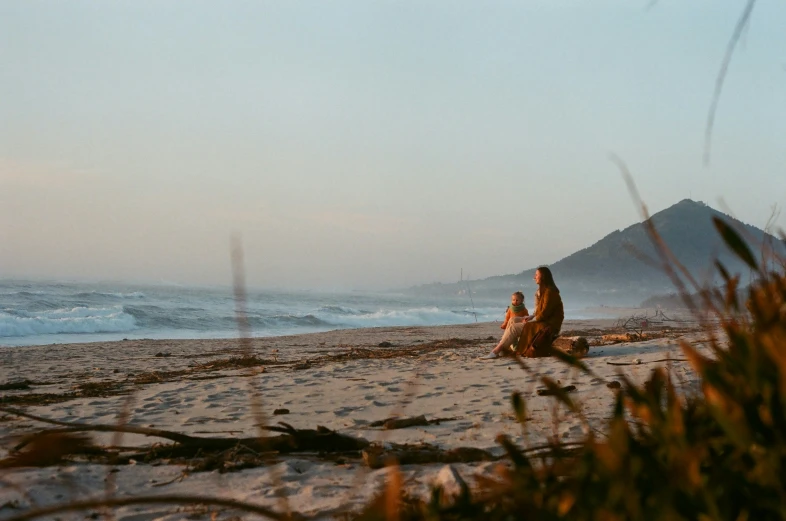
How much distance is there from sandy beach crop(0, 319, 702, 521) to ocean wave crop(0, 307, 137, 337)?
34.5 feet

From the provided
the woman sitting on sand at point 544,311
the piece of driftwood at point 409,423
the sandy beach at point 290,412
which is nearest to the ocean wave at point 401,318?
the sandy beach at point 290,412

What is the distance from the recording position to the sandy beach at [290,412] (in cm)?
285

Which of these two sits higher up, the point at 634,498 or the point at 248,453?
the point at 634,498

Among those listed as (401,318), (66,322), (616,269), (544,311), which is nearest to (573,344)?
(544,311)

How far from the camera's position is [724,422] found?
2.72ft

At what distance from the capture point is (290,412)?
566cm

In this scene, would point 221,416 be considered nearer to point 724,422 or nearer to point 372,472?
point 372,472

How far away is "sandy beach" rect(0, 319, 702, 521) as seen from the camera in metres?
2.85

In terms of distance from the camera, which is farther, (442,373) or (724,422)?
(442,373)

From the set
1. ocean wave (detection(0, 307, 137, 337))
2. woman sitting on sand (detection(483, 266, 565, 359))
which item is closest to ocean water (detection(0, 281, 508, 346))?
ocean wave (detection(0, 307, 137, 337))

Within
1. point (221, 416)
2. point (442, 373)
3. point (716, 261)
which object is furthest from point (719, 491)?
point (442, 373)

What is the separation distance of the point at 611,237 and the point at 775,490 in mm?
137436

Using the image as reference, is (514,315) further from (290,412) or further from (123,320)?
(123,320)

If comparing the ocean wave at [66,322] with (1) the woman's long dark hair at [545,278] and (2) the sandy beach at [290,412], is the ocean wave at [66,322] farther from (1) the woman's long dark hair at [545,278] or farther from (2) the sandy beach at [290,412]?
(1) the woman's long dark hair at [545,278]
